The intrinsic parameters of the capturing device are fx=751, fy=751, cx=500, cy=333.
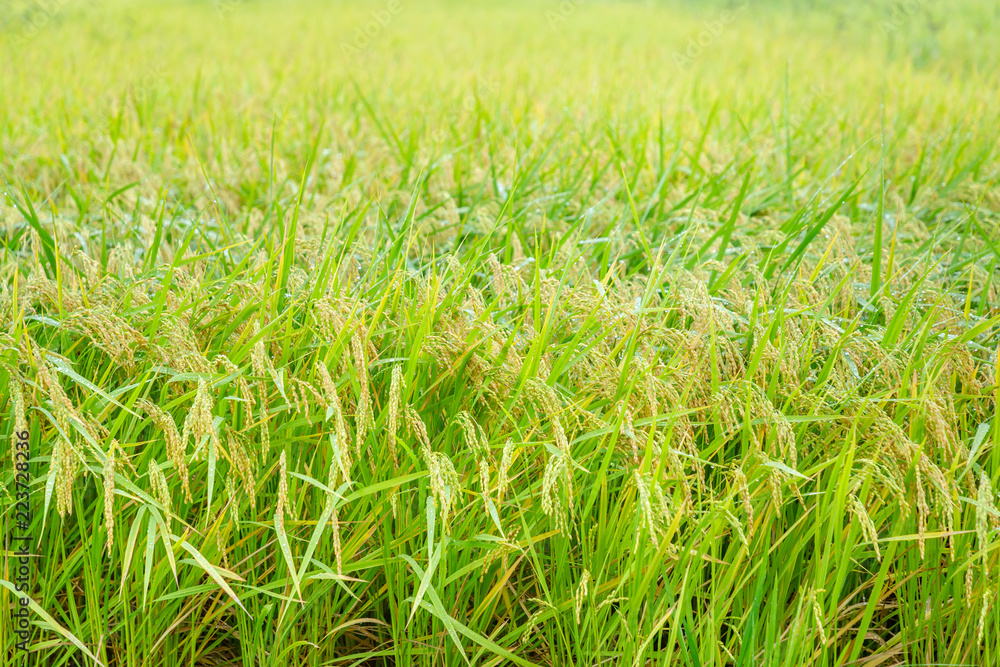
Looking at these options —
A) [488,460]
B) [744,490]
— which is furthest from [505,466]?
[744,490]

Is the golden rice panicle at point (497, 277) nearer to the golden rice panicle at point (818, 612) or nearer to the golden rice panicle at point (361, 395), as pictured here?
the golden rice panicle at point (361, 395)

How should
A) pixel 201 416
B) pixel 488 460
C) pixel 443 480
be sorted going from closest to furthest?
1. pixel 201 416
2. pixel 443 480
3. pixel 488 460

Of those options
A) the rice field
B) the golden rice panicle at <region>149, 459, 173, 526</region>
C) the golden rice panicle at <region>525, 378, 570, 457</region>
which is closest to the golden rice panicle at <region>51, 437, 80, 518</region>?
the rice field

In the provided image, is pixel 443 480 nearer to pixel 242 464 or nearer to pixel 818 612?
pixel 242 464

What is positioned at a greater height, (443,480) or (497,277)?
(497,277)

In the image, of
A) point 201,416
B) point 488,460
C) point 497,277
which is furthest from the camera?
point 497,277

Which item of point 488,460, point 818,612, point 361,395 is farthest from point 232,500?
point 818,612

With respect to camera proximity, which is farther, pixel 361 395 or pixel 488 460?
pixel 488 460

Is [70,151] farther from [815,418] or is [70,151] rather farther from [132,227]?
[815,418]

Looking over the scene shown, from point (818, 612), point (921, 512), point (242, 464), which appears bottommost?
point (818, 612)

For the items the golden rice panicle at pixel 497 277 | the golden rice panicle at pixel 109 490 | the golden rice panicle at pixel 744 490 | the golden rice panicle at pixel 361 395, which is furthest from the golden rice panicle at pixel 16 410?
the golden rice panicle at pixel 744 490

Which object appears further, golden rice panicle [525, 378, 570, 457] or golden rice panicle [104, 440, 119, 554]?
golden rice panicle [525, 378, 570, 457]

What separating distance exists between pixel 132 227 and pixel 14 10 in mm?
8586

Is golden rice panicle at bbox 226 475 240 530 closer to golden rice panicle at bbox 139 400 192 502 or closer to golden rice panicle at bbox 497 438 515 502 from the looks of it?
golden rice panicle at bbox 139 400 192 502
